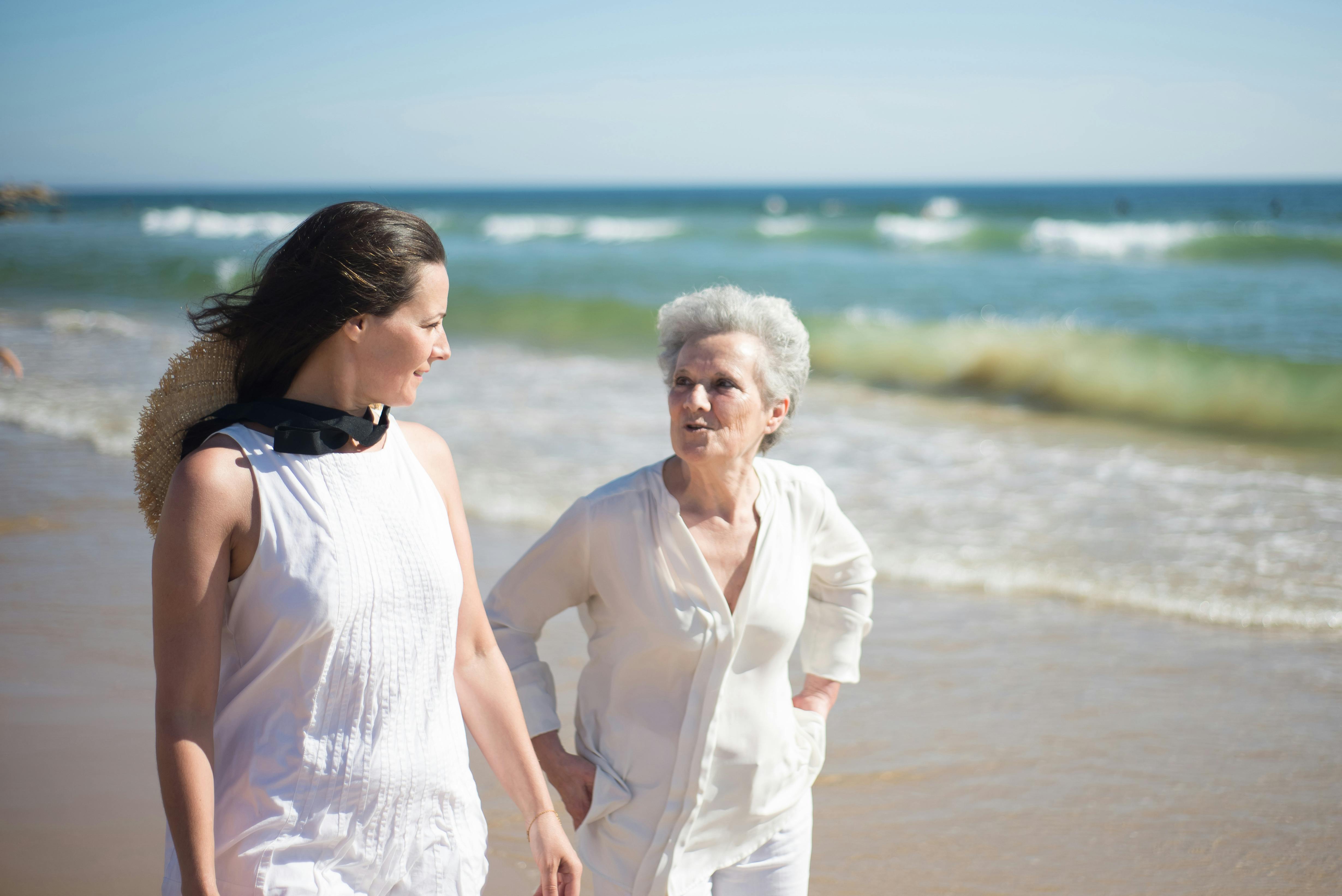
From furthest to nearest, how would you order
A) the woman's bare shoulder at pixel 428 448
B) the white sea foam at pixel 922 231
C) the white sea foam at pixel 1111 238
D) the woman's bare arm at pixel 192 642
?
the white sea foam at pixel 922 231
the white sea foam at pixel 1111 238
the woman's bare shoulder at pixel 428 448
the woman's bare arm at pixel 192 642

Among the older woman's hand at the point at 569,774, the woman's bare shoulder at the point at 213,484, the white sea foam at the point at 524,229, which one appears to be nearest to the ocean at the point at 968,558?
the woman's bare shoulder at the point at 213,484

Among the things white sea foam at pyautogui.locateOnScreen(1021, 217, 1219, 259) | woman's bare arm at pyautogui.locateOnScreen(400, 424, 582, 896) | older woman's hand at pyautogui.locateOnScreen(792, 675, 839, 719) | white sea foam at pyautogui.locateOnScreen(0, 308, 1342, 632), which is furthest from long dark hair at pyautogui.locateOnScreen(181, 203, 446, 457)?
white sea foam at pyautogui.locateOnScreen(1021, 217, 1219, 259)

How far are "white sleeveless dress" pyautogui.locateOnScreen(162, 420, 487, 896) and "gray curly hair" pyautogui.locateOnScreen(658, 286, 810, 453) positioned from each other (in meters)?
1.03

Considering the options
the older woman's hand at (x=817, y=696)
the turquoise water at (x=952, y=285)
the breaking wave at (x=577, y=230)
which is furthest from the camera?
the breaking wave at (x=577, y=230)

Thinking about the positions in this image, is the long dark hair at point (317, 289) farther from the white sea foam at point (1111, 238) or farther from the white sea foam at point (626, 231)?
the white sea foam at point (626, 231)

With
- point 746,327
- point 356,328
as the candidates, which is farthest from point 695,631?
point 356,328

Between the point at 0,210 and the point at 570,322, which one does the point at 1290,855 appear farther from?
the point at 570,322

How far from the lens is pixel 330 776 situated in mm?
1758

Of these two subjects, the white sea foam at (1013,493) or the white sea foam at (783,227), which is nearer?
the white sea foam at (1013,493)

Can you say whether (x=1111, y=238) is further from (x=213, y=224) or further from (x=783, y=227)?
(x=213, y=224)

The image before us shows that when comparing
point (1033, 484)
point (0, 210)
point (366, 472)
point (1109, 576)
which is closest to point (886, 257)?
point (1033, 484)

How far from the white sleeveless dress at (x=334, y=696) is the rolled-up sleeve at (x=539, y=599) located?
686mm

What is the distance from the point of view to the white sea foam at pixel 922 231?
3138 centimetres

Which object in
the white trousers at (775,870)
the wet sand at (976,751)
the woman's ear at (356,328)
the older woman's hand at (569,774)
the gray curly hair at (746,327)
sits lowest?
the wet sand at (976,751)
